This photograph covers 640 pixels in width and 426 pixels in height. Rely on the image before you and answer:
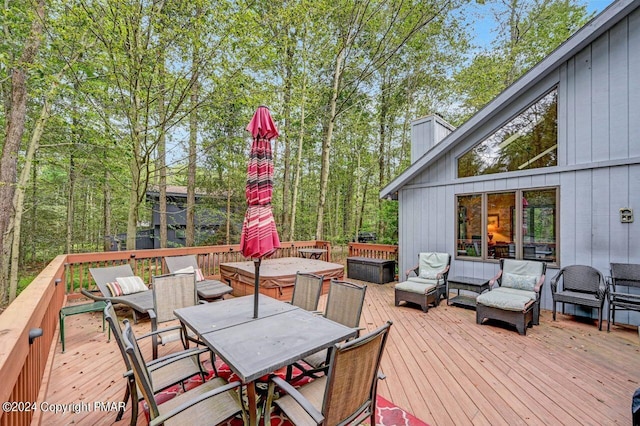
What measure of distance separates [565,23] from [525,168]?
367 inches

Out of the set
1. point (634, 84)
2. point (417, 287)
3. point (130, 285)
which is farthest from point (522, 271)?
point (130, 285)

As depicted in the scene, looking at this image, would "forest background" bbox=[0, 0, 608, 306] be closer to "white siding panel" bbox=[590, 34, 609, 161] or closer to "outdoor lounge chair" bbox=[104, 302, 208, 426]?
"outdoor lounge chair" bbox=[104, 302, 208, 426]

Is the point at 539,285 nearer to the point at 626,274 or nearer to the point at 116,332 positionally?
the point at 626,274

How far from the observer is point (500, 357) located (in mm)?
3359

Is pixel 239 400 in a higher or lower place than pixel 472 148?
lower

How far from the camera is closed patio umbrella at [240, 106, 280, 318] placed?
258 centimetres

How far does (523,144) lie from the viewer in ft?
17.9

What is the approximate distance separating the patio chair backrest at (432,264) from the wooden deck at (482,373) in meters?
1.31

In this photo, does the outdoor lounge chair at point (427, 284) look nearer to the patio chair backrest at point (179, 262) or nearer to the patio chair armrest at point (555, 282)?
the patio chair armrest at point (555, 282)

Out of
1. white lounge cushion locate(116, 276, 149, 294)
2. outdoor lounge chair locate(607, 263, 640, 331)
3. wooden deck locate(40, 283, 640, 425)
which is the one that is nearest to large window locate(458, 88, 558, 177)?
outdoor lounge chair locate(607, 263, 640, 331)

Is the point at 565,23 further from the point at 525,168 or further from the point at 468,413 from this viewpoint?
the point at 468,413

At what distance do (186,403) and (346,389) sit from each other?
90 cm

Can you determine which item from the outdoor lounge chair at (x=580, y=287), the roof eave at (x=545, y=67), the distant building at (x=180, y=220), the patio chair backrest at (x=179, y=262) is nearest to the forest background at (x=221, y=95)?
the distant building at (x=180, y=220)

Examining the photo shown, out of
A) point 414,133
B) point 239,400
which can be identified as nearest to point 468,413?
point 239,400
